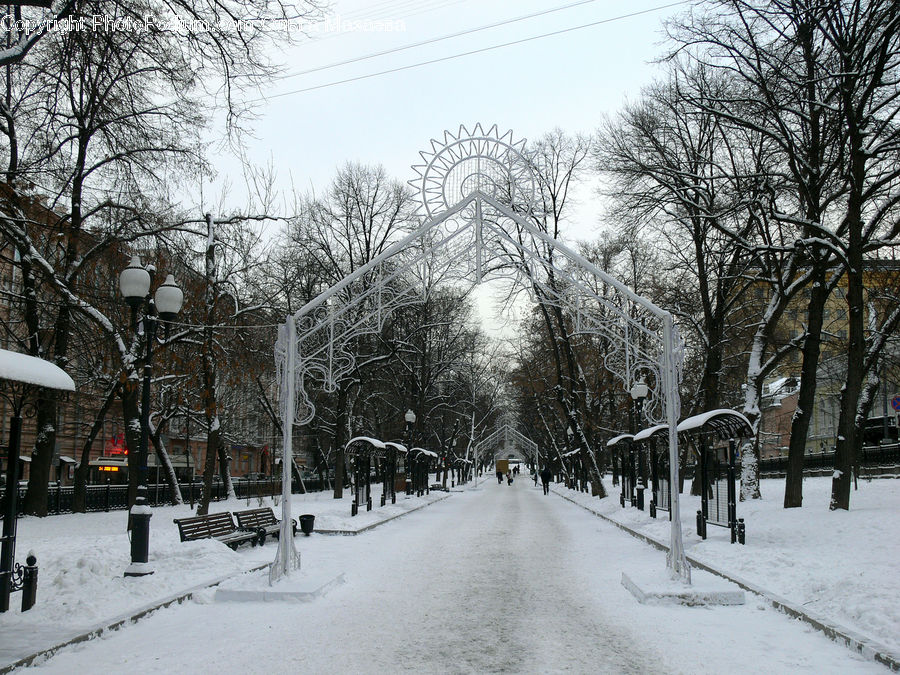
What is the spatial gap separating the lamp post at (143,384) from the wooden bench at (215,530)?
2.18 meters

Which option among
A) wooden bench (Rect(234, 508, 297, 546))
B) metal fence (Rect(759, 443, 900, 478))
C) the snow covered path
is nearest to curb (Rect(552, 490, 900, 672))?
the snow covered path

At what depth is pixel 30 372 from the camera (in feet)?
24.5

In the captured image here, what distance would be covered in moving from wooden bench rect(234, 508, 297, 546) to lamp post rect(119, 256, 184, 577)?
4.71m

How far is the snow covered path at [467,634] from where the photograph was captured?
22.5ft

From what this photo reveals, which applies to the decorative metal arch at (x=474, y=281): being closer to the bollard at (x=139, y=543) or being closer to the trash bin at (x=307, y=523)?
the bollard at (x=139, y=543)

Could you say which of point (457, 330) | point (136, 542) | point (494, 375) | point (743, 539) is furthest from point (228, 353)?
point (494, 375)

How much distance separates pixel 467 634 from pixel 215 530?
850cm

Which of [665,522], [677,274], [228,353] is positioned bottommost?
[665,522]

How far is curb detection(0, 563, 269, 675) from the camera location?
21.7 ft

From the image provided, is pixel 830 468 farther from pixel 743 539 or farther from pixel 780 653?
pixel 780 653

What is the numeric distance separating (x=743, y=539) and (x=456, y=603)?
7.27m

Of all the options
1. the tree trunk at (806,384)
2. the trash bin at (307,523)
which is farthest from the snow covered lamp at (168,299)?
the tree trunk at (806,384)

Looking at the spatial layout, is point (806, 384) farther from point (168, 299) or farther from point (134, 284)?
point (134, 284)

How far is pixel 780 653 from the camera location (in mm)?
7199
